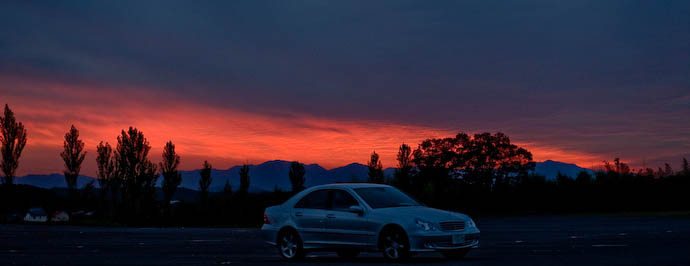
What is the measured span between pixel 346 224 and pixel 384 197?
3.26ft

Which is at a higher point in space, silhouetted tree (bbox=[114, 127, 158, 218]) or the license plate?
silhouetted tree (bbox=[114, 127, 158, 218])

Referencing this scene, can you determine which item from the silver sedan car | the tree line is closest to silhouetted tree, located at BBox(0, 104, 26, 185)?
the tree line

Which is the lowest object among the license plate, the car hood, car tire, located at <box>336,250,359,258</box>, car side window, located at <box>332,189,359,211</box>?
car tire, located at <box>336,250,359,258</box>

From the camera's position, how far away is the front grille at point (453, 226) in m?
13.7

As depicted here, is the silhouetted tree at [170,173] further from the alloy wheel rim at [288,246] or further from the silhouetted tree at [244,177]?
the alloy wheel rim at [288,246]

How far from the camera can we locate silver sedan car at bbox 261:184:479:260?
13.6 meters

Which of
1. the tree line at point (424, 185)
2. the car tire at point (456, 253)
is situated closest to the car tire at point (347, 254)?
the car tire at point (456, 253)

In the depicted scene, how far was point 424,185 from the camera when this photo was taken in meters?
58.4

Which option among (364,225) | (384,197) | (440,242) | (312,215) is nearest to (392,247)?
(364,225)

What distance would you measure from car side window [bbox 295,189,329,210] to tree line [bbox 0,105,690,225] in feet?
115

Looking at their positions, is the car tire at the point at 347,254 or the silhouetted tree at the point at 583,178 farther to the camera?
the silhouetted tree at the point at 583,178

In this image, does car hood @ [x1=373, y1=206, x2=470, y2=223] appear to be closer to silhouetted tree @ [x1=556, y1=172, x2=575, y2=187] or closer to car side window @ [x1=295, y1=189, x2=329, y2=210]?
car side window @ [x1=295, y1=189, x2=329, y2=210]

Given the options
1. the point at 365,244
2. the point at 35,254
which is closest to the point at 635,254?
the point at 365,244

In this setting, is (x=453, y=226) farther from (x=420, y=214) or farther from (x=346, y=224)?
(x=346, y=224)
